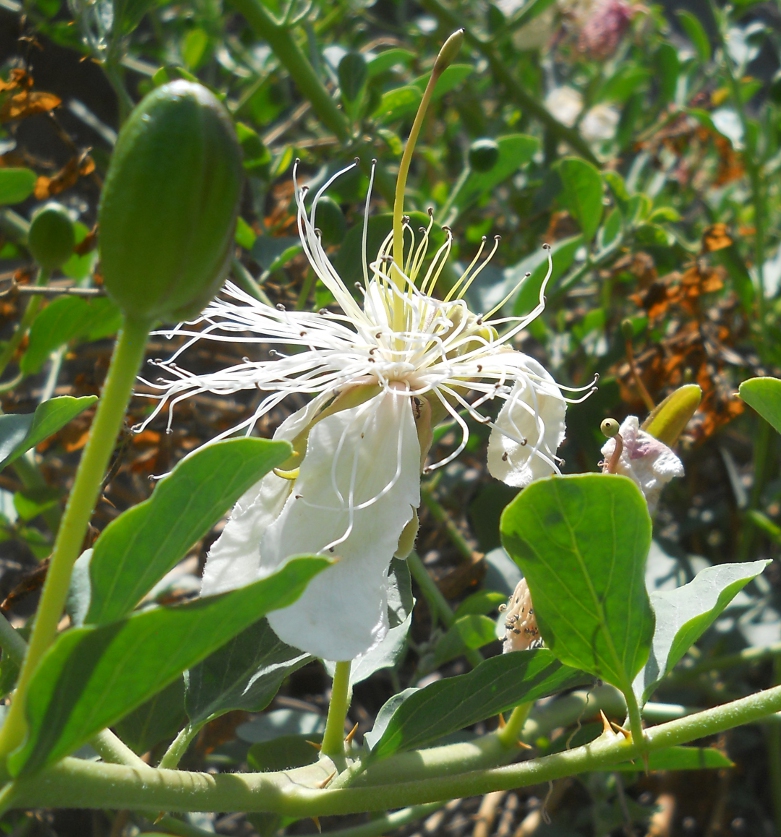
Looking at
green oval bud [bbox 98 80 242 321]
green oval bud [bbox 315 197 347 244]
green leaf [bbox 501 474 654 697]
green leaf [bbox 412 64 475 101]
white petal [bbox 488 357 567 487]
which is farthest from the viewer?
green leaf [bbox 412 64 475 101]

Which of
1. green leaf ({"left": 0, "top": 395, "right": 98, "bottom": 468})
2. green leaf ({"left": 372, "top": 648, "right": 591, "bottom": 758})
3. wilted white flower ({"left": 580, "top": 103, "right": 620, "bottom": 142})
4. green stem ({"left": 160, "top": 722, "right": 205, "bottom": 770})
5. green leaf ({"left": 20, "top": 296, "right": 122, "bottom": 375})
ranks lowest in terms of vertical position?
wilted white flower ({"left": 580, "top": 103, "right": 620, "bottom": 142})

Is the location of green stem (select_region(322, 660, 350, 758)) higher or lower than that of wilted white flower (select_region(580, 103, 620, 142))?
higher

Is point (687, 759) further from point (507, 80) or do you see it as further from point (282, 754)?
point (507, 80)

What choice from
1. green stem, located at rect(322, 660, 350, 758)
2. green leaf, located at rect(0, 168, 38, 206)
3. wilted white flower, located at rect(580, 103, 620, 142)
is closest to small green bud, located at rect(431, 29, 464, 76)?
green stem, located at rect(322, 660, 350, 758)

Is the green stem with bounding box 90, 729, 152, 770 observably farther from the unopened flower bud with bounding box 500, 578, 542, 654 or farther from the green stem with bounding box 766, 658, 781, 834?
the green stem with bounding box 766, 658, 781, 834

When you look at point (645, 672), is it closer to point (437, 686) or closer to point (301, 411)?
point (437, 686)

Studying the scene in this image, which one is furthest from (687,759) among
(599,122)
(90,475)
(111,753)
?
(599,122)

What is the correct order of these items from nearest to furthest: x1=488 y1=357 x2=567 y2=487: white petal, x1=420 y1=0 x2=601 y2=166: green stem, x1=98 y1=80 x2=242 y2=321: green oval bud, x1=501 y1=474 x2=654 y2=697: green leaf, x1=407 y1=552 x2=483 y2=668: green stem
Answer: x1=98 y1=80 x2=242 y2=321: green oval bud
x1=501 y1=474 x2=654 y2=697: green leaf
x1=488 y1=357 x2=567 y2=487: white petal
x1=407 y1=552 x2=483 y2=668: green stem
x1=420 y1=0 x2=601 y2=166: green stem

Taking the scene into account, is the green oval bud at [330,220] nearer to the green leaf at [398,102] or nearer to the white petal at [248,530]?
the green leaf at [398,102]
